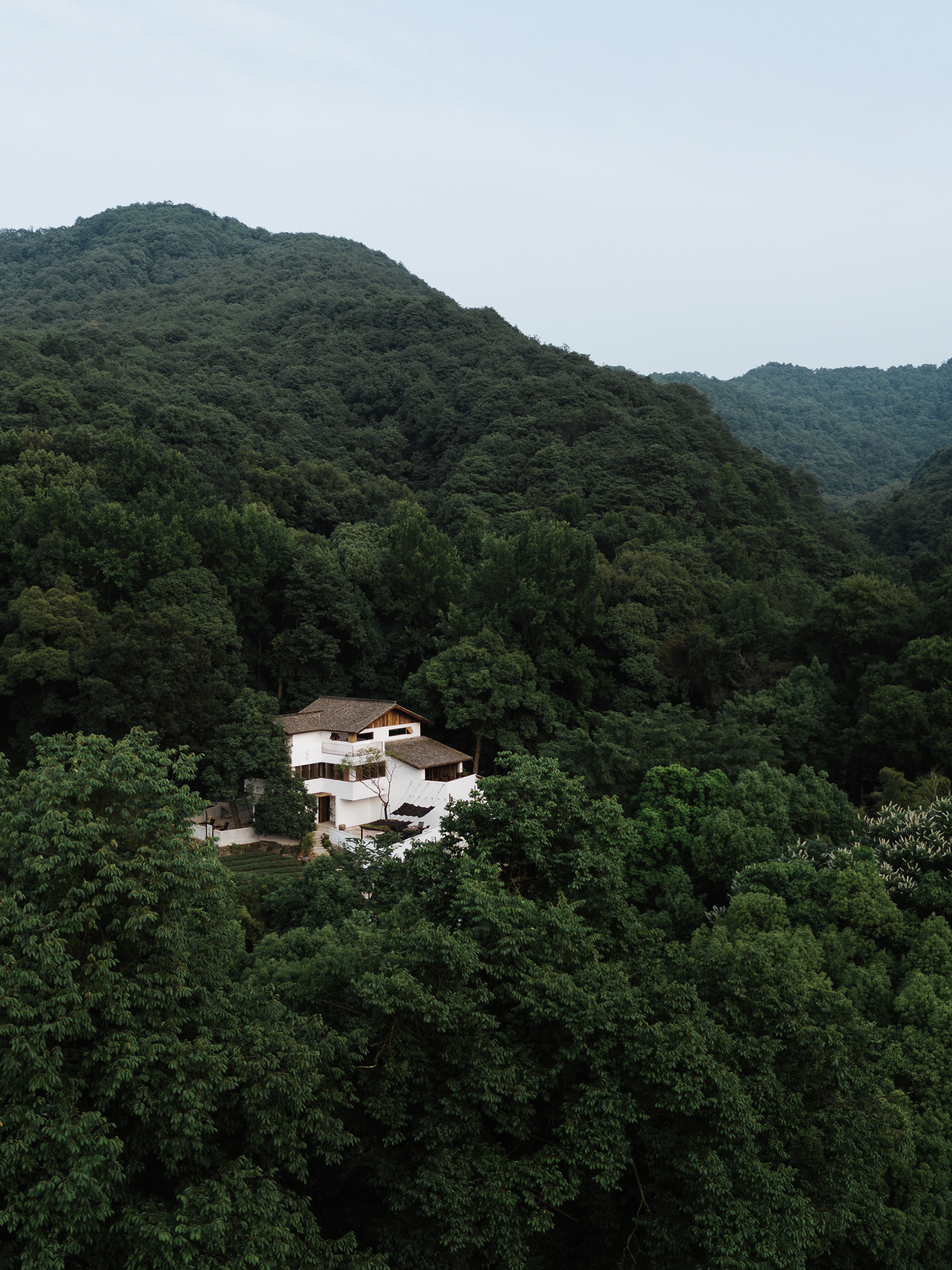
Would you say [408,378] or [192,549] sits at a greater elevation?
[408,378]

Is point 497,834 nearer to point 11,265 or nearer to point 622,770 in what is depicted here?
point 622,770

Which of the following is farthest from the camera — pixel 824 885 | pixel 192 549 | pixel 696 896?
pixel 192 549

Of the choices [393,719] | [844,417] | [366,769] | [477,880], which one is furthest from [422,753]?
[844,417]

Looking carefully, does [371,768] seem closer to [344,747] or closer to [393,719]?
[344,747]

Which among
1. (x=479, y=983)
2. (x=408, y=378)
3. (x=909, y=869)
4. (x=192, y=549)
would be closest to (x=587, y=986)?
(x=479, y=983)

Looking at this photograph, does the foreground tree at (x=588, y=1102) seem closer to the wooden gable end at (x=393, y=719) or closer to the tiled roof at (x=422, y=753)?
the tiled roof at (x=422, y=753)

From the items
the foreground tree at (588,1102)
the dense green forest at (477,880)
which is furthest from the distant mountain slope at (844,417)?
the foreground tree at (588,1102)

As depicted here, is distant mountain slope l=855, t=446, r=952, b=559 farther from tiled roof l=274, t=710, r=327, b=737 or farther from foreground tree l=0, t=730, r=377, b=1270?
foreground tree l=0, t=730, r=377, b=1270
